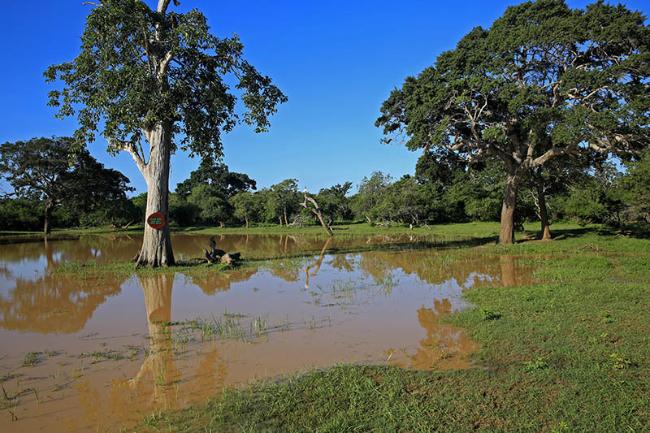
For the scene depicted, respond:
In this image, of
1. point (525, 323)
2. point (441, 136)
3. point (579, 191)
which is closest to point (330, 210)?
point (579, 191)

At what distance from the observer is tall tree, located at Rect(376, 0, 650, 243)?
17609mm

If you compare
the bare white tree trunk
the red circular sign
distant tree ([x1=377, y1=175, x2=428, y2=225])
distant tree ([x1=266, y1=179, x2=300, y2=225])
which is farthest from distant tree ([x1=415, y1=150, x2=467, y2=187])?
distant tree ([x1=266, y1=179, x2=300, y2=225])

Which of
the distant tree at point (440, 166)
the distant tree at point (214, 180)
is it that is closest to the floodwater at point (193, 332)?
the distant tree at point (440, 166)

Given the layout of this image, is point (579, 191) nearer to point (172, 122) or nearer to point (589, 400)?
point (172, 122)

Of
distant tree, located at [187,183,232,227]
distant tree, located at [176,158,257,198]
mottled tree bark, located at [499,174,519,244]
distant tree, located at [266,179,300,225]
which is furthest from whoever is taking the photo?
distant tree, located at [176,158,257,198]

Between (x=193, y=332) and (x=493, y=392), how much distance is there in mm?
5452

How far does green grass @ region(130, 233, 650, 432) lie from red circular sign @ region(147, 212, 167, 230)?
1248cm

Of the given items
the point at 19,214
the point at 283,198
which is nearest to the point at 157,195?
the point at 283,198

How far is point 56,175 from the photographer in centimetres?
4197

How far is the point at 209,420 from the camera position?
4.72 meters

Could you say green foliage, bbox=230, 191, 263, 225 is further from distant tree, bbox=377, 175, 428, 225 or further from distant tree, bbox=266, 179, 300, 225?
distant tree, bbox=377, 175, 428, 225

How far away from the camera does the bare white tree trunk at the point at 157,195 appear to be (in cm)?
1692

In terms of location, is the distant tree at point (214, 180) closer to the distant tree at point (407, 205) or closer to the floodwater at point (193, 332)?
the distant tree at point (407, 205)

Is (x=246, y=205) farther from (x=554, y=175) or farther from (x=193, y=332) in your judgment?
(x=193, y=332)
